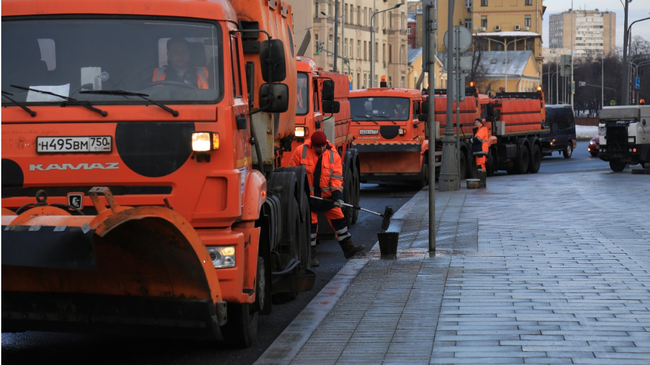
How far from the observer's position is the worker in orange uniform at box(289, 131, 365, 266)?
1255 cm

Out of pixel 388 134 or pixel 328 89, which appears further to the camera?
pixel 388 134

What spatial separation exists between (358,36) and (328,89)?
83993 millimetres

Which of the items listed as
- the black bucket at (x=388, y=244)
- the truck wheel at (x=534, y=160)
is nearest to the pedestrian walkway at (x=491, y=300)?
the black bucket at (x=388, y=244)

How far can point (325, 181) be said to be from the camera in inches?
499

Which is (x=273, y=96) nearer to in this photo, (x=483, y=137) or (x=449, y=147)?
(x=449, y=147)

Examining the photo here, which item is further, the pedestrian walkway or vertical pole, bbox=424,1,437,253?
→ vertical pole, bbox=424,1,437,253

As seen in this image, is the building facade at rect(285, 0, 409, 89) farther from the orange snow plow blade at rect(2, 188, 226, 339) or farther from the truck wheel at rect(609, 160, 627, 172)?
the orange snow plow blade at rect(2, 188, 226, 339)

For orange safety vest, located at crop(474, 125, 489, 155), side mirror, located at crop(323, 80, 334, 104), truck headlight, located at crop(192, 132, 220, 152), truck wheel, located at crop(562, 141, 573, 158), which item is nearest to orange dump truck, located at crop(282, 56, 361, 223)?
side mirror, located at crop(323, 80, 334, 104)

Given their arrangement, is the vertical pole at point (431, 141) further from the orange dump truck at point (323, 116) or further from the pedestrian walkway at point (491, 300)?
the orange dump truck at point (323, 116)

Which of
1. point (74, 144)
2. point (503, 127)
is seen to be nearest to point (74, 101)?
point (74, 144)

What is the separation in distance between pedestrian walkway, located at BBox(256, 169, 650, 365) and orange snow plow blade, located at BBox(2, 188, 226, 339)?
81cm

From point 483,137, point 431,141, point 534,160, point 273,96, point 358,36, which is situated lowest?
point 534,160

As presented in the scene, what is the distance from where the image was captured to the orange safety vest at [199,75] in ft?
23.6

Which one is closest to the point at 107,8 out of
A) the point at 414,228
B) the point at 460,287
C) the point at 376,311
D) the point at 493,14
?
the point at 376,311
